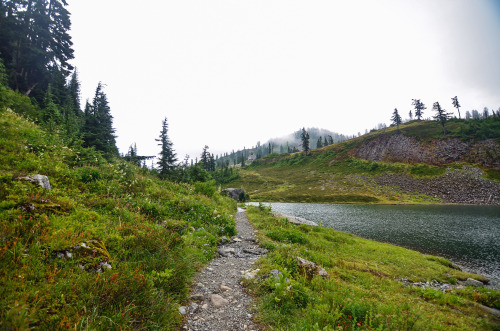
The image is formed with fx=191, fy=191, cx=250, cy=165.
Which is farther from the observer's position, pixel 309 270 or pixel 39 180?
pixel 309 270

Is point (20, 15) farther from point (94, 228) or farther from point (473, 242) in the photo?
point (473, 242)

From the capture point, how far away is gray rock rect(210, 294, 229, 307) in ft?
19.0

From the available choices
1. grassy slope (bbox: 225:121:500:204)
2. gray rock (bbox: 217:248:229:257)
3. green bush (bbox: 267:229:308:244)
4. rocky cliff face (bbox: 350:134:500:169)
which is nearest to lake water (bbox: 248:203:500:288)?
green bush (bbox: 267:229:308:244)

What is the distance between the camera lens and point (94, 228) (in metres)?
6.40

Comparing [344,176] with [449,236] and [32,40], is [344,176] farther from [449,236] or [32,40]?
[32,40]

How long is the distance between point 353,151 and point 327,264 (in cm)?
11613

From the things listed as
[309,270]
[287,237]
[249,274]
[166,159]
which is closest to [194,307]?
[249,274]

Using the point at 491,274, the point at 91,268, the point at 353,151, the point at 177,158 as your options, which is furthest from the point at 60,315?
the point at 353,151

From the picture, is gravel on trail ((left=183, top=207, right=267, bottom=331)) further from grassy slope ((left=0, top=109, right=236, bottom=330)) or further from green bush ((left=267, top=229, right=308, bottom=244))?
green bush ((left=267, top=229, right=308, bottom=244))

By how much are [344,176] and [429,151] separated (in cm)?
3860

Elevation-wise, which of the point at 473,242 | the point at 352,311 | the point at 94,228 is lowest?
the point at 473,242

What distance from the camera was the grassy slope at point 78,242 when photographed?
344cm

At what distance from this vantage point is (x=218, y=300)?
19.6 feet

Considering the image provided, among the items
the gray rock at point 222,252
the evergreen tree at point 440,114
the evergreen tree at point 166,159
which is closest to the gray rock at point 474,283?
the gray rock at point 222,252
